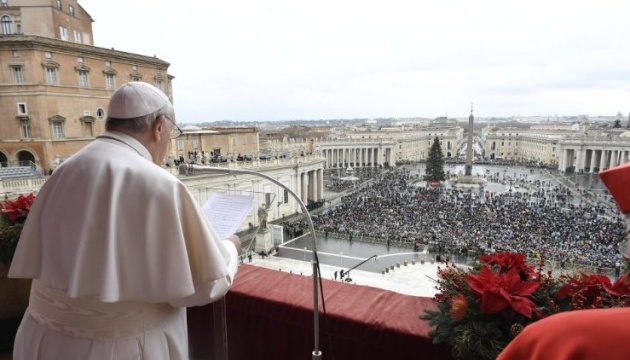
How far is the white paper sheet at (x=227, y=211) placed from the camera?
82.0 inches

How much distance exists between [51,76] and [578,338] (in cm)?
2158

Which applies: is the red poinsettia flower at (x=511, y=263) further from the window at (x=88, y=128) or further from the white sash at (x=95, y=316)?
the window at (x=88, y=128)

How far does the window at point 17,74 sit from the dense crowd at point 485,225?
15.7 meters

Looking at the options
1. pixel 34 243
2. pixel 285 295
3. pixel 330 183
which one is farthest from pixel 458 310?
pixel 330 183

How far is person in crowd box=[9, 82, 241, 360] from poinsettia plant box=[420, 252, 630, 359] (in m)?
1.16

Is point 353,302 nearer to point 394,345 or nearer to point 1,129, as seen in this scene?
point 394,345

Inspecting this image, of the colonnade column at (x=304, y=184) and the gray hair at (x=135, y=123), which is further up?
the gray hair at (x=135, y=123)

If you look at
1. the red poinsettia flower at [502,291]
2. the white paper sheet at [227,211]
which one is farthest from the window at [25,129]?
the red poinsettia flower at [502,291]

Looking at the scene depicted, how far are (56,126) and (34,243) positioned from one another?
19882 mm

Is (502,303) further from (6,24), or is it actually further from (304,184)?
(304,184)

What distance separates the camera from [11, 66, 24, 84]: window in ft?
55.0

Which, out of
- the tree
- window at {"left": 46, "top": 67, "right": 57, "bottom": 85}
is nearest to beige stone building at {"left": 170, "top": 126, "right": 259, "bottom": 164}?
window at {"left": 46, "top": 67, "right": 57, "bottom": 85}

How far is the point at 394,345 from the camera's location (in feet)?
7.64

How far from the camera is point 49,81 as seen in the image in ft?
57.5
